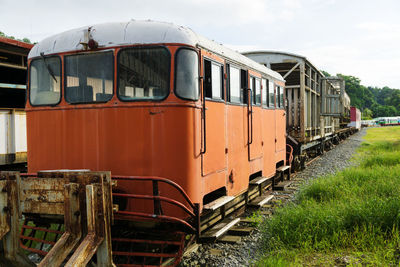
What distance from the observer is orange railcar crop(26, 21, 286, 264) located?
15.6 ft

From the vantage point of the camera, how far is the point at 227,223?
19.3 ft

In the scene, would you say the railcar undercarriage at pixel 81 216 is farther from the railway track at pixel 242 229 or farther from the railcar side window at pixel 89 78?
the railcar side window at pixel 89 78

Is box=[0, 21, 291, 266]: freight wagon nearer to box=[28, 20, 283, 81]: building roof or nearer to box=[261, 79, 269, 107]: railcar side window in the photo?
box=[28, 20, 283, 81]: building roof

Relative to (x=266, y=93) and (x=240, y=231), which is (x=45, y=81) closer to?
(x=240, y=231)

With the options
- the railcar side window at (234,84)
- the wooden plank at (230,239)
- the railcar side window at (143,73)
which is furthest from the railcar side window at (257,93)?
the railcar side window at (143,73)

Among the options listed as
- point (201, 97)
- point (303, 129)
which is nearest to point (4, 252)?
point (201, 97)

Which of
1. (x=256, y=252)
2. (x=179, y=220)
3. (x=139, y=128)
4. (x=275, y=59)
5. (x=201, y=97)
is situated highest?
(x=275, y=59)

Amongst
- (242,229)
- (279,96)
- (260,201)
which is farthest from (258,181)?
(279,96)

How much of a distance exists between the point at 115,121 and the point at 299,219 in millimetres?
3212

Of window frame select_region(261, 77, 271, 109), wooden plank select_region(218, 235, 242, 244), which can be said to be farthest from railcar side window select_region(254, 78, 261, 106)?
wooden plank select_region(218, 235, 242, 244)

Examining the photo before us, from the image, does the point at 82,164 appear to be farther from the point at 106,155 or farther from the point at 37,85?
the point at 37,85

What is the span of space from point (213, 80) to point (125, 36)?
4.47 ft

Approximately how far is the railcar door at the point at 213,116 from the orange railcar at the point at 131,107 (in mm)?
14

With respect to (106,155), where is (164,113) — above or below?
above
